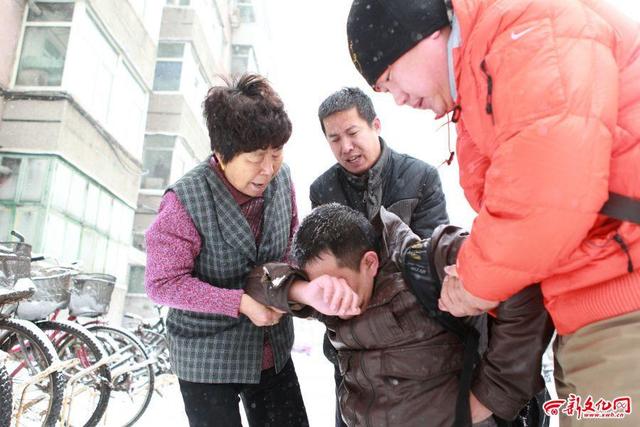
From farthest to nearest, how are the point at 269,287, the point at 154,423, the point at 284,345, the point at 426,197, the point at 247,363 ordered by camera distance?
the point at 154,423, the point at 426,197, the point at 284,345, the point at 247,363, the point at 269,287

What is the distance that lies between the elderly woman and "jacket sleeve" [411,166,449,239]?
2.33ft

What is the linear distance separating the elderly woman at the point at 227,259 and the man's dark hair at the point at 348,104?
2.08ft

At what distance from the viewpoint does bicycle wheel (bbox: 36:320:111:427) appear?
3.99m

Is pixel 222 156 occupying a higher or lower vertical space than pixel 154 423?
higher

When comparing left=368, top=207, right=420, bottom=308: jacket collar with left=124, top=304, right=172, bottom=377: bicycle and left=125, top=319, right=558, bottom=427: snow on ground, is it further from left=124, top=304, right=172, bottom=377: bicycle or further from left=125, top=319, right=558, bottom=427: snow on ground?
left=124, top=304, right=172, bottom=377: bicycle

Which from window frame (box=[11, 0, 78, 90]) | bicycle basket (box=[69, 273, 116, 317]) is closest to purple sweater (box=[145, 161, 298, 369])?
Result: bicycle basket (box=[69, 273, 116, 317])

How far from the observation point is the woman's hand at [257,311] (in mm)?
1699

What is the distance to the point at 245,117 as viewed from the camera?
1.85m

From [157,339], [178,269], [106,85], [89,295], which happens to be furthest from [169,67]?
[178,269]

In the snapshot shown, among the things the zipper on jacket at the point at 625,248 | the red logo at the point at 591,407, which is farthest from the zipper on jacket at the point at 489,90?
the red logo at the point at 591,407

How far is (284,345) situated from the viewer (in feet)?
6.72

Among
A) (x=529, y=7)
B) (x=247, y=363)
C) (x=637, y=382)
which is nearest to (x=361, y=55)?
(x=529, y=7)

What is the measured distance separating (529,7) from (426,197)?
4.71 ft

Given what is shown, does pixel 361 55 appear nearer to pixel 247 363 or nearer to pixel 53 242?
pixel 247 363
